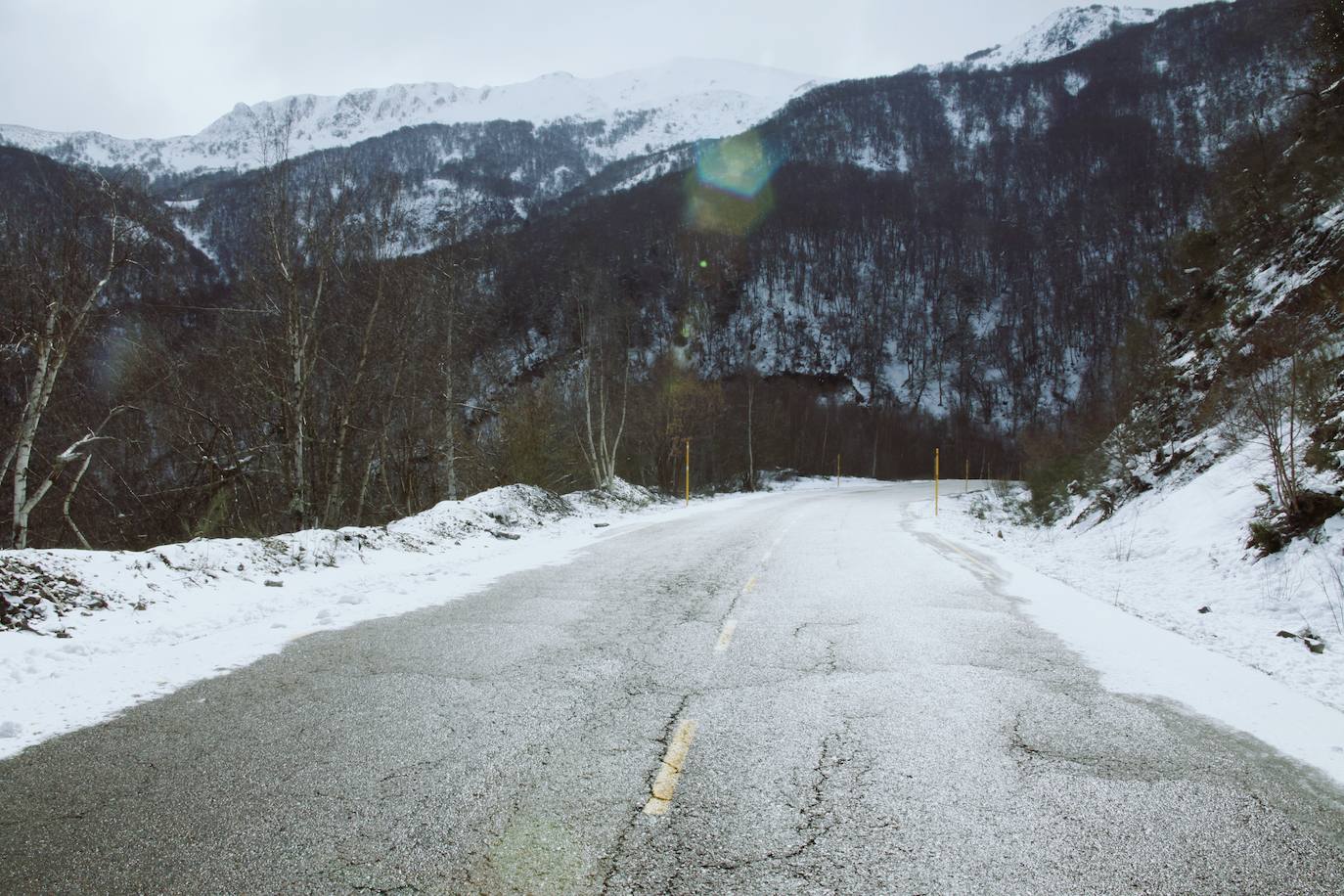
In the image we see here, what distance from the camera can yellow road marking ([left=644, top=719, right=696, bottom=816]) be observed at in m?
2.77

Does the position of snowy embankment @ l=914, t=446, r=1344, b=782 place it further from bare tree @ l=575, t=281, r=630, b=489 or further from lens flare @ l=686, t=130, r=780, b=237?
lens flare @ l=686, t=130, r=780, b=237

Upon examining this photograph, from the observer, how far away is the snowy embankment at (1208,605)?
425 centimetres

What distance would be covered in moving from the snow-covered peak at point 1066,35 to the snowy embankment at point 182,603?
8348 inches

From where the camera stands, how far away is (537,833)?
2.55 meters

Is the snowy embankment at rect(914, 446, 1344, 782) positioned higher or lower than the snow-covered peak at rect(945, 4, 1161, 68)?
lower

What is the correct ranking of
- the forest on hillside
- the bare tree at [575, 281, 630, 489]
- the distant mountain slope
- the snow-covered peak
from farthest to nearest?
the snow-covered peak < the distant mountain slope < the bare tree at [575, 281, 630, 489] < the forest on hillside

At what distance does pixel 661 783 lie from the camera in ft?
9.73

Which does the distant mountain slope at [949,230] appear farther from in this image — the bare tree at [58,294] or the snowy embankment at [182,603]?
the snowy embankment at [182,603]

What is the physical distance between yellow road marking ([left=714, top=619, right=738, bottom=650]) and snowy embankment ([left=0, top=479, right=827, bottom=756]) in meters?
3.17

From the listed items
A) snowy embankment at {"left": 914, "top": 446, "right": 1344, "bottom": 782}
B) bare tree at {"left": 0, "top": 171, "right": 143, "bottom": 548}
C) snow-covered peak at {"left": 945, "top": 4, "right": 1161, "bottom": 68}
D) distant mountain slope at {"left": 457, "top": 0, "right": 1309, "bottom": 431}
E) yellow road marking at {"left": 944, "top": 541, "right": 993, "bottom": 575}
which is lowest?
yellow road marking at {"left": 944, "top": 541, "right": 993, "bottom": 575}

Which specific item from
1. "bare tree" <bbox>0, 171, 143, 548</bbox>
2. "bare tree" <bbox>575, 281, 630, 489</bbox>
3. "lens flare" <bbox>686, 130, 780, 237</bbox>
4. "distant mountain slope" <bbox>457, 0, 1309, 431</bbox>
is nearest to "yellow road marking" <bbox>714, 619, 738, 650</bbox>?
"bare tree" <bbox>0, 171, 143, 548</bbox>

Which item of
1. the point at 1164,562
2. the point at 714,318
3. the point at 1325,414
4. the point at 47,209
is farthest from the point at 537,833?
the point at 714,318

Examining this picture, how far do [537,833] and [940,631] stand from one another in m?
4.43

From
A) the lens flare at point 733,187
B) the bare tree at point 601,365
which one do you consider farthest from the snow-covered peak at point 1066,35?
the bare tree at point 601,365
